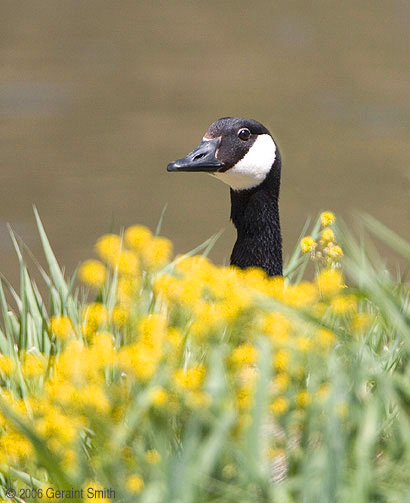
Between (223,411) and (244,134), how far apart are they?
7.63ft

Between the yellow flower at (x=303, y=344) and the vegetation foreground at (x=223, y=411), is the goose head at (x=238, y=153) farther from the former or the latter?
the yellow flower at (x=303, y=344)

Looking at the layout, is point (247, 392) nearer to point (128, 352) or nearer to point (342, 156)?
point (128, 352)

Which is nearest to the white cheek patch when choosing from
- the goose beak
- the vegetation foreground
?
the goose beak

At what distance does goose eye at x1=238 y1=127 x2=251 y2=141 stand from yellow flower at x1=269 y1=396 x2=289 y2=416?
7.25 feet

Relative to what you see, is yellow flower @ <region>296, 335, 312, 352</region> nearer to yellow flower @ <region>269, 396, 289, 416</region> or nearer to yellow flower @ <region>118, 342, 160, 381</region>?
yellow flower @ <region>269, 396, 289, 416</region>

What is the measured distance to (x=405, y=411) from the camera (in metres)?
1.84

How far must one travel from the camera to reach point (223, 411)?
180 centimetres

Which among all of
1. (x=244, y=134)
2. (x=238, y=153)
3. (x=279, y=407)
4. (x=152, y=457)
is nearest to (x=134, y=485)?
(x=152, y=457)

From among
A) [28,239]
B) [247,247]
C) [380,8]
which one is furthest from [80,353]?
[380,8]

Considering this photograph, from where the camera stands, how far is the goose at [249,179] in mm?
3881

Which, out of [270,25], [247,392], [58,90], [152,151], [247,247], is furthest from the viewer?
[270,25]

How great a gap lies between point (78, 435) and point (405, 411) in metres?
0.67

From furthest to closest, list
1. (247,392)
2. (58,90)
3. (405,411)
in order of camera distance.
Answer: (58,90), (247,392), (405,411)

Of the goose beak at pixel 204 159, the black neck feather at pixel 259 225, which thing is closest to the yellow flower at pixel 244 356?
the goose beak at pixel 204 159
